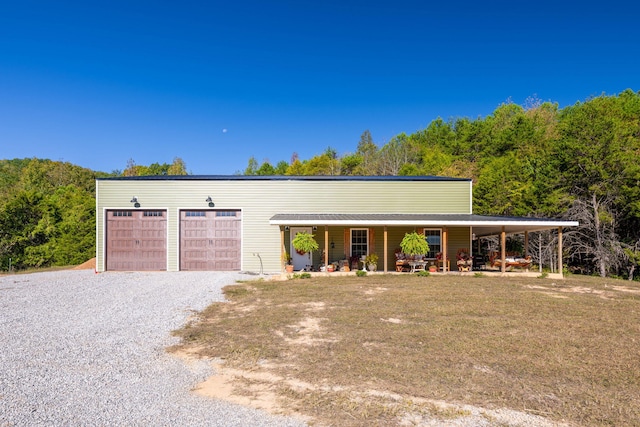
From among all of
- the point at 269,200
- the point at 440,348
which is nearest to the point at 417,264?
the point at 269,200

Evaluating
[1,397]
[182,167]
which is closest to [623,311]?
[1,397]

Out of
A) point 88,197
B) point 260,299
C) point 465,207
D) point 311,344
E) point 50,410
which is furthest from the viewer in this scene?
point 88,197

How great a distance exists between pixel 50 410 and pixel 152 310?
476cm

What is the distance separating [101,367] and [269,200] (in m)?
12.3

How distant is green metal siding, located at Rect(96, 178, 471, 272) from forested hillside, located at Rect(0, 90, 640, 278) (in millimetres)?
7252

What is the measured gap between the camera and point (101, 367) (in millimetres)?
4789

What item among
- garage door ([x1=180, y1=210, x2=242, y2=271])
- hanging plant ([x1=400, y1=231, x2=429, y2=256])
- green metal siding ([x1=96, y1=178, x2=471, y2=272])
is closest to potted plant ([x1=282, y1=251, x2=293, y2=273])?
green metal siding ([x1=96, y1=178, x2=471, y2=272])

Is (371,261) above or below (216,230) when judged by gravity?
below

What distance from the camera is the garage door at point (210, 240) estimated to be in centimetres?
1652

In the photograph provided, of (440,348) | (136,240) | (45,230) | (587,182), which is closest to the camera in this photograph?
(440,348)

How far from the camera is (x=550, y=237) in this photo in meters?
20.0

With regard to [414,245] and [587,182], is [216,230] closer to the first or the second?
[414,245]

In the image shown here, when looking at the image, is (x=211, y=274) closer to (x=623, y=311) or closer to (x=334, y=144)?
(x=623, y=311)

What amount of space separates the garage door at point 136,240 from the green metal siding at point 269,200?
0.28m
